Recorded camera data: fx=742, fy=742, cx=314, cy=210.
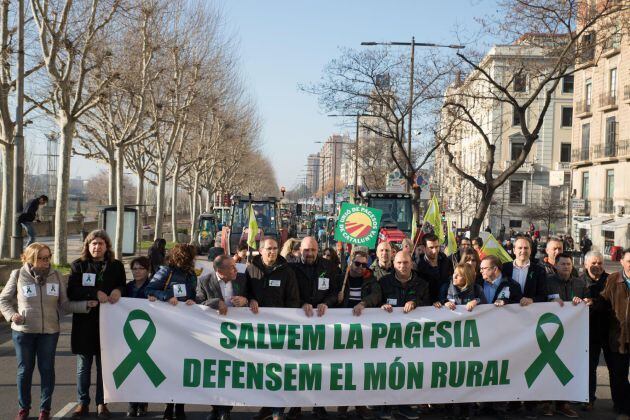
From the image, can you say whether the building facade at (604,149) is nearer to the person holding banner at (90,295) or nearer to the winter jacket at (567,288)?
the winter jacket at (567,288)

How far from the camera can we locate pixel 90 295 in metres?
7.14

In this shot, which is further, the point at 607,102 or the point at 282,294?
the point at 607,102

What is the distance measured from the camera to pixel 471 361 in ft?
24.6

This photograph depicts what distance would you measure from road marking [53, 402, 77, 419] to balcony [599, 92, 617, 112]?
4122 centimetres

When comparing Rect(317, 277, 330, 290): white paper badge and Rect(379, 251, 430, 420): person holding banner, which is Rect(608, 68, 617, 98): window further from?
Rect(317, 277, 330, 290): white paper badge

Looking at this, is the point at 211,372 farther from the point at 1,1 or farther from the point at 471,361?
the point at 1,1

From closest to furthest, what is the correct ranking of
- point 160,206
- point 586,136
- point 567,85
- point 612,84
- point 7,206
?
point 7,206, point 160,206, point 612,84, point 586,136, point 567,85

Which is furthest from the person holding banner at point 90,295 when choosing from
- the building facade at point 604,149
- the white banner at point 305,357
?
the building facade at point 604,149

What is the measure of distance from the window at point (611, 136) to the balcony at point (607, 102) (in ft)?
2.44

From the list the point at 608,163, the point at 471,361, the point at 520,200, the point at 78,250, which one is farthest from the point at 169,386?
the point at 520,200

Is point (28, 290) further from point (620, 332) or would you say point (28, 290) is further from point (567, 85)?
point (567, 85)

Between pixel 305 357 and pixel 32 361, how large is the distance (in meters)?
2.55

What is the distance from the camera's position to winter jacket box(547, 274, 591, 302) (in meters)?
7.96

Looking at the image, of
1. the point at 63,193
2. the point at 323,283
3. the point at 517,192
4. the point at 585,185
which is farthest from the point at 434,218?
the point at 517,192
